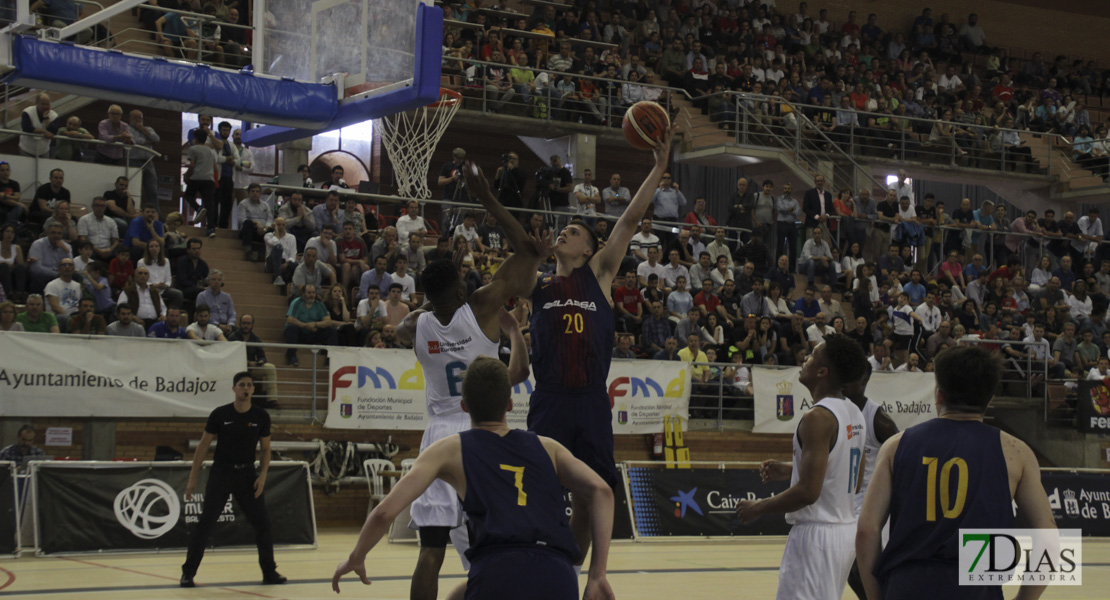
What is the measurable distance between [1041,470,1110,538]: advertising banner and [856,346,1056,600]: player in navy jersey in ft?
46.1

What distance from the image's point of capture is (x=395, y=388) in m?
15.6

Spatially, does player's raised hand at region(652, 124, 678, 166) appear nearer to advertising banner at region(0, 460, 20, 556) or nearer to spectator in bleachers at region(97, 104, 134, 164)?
advertising banner at region(0, 460, 20, 556)

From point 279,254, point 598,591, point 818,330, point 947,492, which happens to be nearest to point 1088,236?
point 818,330

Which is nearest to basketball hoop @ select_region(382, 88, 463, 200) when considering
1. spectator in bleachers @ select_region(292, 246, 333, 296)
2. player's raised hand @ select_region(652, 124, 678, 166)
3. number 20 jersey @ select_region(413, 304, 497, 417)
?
spectator in bleachers @ select_region(292, 246, 333, 296)

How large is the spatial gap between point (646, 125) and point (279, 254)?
11345 millimetres

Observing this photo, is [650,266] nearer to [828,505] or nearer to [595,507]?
[828,505]

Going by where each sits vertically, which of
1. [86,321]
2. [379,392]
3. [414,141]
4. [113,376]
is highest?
[414,141]

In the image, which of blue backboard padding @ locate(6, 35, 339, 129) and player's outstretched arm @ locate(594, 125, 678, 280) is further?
blue backboard padding @ locate(6, 35, 339, 129)

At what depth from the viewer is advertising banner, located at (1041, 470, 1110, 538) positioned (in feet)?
56.7

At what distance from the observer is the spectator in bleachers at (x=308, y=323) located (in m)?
16.3

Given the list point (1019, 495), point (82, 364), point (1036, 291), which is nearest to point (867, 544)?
point (1019, 495)

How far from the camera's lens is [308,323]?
645 inches

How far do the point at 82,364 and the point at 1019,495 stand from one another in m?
11.9

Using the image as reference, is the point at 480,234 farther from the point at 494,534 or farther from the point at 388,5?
the point at 494,534
